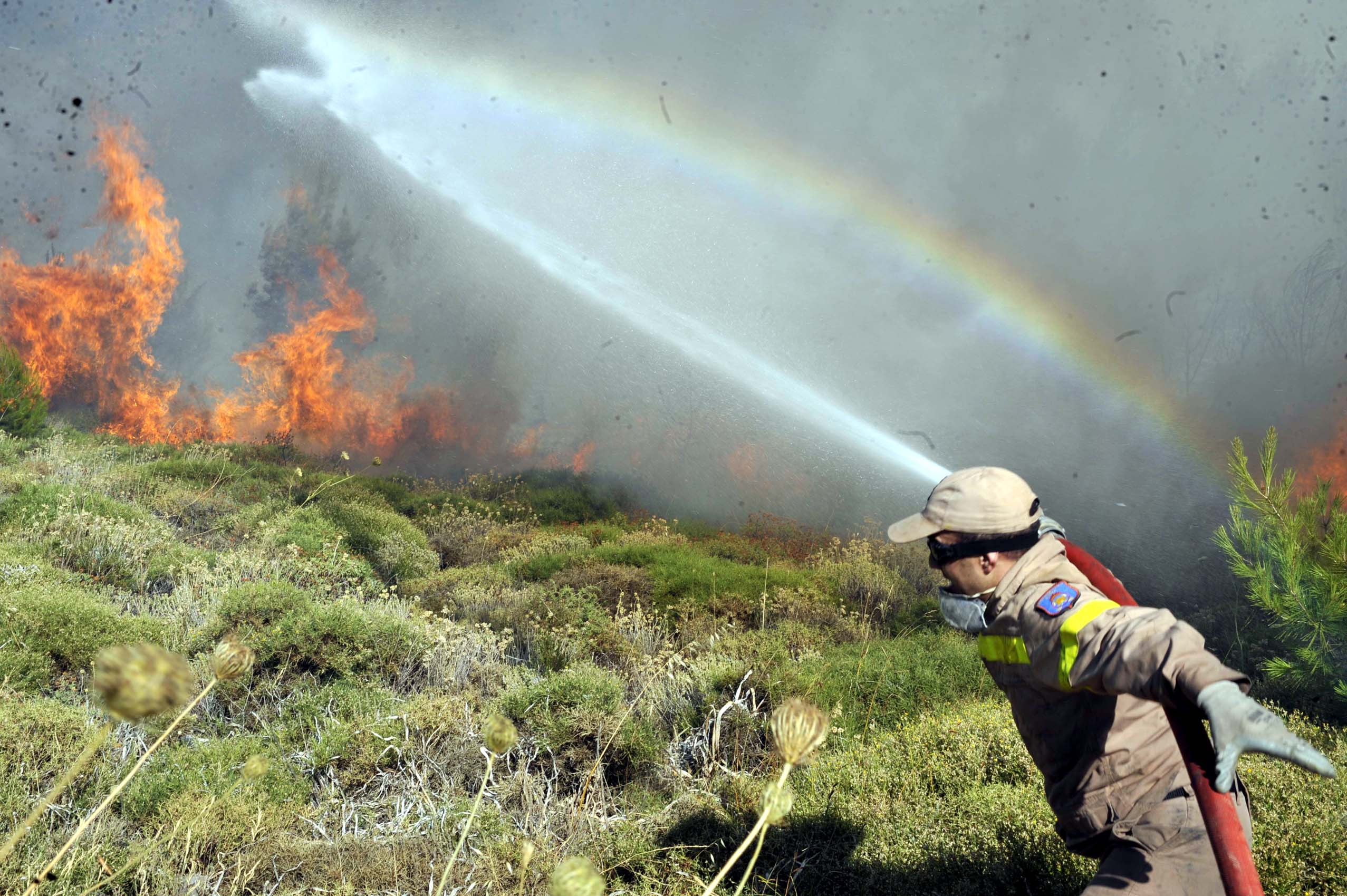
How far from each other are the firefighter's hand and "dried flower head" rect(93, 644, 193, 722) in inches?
→ 65.1

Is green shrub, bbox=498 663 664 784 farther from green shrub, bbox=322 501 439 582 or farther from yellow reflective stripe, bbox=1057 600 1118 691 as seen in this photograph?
green shrub, bbox=322 501 439 582

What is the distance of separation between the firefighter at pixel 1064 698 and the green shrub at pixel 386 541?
920 centimetres

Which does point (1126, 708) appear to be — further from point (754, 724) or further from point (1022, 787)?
point (754, 724)

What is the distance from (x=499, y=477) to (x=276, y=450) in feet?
15.5

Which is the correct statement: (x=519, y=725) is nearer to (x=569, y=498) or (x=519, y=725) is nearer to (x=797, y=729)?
(x=797, y=729)

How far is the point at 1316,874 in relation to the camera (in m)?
3.28

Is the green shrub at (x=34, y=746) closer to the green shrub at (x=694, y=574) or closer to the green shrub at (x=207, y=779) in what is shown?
the green shrub at (x=207, y=779)

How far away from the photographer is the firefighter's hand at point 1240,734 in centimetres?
136

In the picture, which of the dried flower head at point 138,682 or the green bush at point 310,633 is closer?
the dried flower head at point 138,682

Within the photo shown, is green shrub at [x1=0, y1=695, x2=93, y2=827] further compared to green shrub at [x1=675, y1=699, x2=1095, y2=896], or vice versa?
green shrub at [x1=0, y1=695, x2=93, y2=827]

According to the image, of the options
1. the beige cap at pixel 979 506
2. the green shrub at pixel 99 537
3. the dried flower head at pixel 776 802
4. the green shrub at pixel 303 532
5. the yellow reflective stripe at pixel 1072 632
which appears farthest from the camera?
the green shrub at pixel 303 532

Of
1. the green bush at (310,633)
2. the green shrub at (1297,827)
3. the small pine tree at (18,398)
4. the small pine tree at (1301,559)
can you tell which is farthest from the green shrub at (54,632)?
the small pine tree at (18,398)

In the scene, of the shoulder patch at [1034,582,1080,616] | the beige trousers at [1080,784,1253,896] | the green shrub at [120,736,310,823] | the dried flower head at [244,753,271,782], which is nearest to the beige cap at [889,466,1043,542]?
the shoulder patch at [1034,582,1080,616]

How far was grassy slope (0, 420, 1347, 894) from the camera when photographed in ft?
11.9
